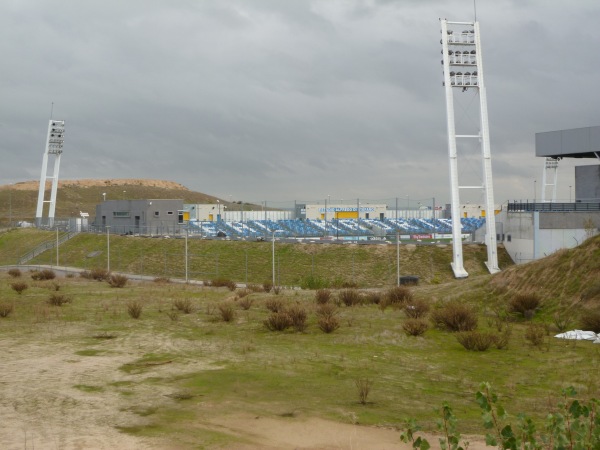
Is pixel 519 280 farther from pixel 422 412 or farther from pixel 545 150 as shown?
pixel 545 150

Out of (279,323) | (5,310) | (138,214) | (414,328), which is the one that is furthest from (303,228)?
(414,328)

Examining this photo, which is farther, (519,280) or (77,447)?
(519,280)

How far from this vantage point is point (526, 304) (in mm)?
23797

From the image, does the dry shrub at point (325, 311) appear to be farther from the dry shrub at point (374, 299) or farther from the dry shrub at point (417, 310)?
the dry shrub at point (374, 299)

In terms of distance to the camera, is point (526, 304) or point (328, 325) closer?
point (328, 325)

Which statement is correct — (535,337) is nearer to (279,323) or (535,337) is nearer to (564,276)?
(279,323)

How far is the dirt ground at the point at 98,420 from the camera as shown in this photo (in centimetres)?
924

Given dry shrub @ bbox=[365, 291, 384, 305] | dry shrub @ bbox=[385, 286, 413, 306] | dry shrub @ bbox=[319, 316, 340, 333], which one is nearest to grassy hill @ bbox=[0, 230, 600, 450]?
dry shrub @ bbox=[319, 316, 340, 333]

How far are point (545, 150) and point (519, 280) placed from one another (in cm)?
3654

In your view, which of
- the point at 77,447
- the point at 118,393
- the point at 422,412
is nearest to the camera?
the point at 77,447

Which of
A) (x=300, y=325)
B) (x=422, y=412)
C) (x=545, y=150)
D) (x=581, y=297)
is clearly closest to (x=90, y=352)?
(x=300, y=325)

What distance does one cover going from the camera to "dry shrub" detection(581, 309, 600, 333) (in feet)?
64.5

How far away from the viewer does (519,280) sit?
88.3 feet

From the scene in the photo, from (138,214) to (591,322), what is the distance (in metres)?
82.7
